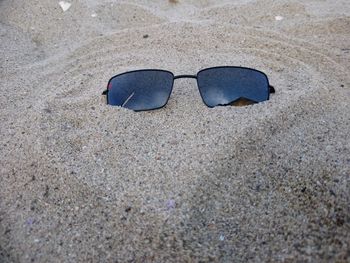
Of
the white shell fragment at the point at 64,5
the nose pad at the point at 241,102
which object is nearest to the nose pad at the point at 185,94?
the nose pad at the point at 241,102

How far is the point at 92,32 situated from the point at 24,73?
48cm

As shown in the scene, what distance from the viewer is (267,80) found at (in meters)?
1.30

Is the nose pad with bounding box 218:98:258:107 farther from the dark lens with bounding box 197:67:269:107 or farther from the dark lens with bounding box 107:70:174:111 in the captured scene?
the dark lens with bounding box 107:70:174:111

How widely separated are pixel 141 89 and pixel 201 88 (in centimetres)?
22

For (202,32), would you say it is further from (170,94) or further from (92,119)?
(92,119)

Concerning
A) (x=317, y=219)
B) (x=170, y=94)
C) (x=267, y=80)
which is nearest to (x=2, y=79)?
(x=170, y=94)

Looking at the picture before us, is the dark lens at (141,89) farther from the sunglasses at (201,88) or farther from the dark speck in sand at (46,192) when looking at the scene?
the dark speck in sand at (46,192)

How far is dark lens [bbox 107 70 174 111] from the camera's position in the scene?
4.17 ft

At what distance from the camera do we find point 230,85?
1333 millimetres

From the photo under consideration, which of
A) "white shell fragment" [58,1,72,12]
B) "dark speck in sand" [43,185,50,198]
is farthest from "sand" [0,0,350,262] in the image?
"white shell fragment" [58,1,72,12]

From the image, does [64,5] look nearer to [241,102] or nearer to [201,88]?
[201,88]

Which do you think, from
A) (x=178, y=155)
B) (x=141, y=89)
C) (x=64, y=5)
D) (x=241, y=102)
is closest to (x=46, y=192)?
(x=178, y=155)

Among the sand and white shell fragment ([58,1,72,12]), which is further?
white shell fragment ([58,1,72,12])

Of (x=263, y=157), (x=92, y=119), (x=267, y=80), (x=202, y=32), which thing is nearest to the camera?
(x=263, y=157)
